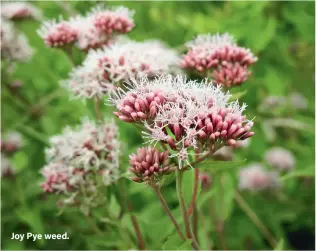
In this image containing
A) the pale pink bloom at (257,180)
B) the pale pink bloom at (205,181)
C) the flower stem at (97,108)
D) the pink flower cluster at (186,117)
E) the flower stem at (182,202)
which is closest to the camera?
the pink flower cluster at (186,117)

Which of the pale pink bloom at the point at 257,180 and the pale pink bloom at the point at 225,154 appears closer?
the pale pink bloom at the point at 225,154

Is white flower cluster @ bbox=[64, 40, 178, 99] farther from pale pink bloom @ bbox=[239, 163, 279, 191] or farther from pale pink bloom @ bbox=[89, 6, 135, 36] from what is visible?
pale pink bloom @ bbox=[239, 163, 279, 191]

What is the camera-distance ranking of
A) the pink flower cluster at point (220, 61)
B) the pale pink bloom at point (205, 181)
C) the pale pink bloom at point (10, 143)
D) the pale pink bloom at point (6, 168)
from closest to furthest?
the pink flower cluster at point (220, 61) → the pale pink bloom at point (205, 181) → the pale pink bloom at point (6, 168) → the pale pink bloom at point (10, 143)

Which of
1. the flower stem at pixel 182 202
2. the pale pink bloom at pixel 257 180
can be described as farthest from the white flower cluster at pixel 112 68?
the pale pink bloom at pixel 257 180

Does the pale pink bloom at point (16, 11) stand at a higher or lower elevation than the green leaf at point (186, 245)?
higher

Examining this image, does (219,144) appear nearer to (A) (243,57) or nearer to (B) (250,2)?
(A) (243,57)

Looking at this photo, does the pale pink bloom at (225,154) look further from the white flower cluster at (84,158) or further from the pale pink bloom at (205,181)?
the white flower cluster at (84,158)
